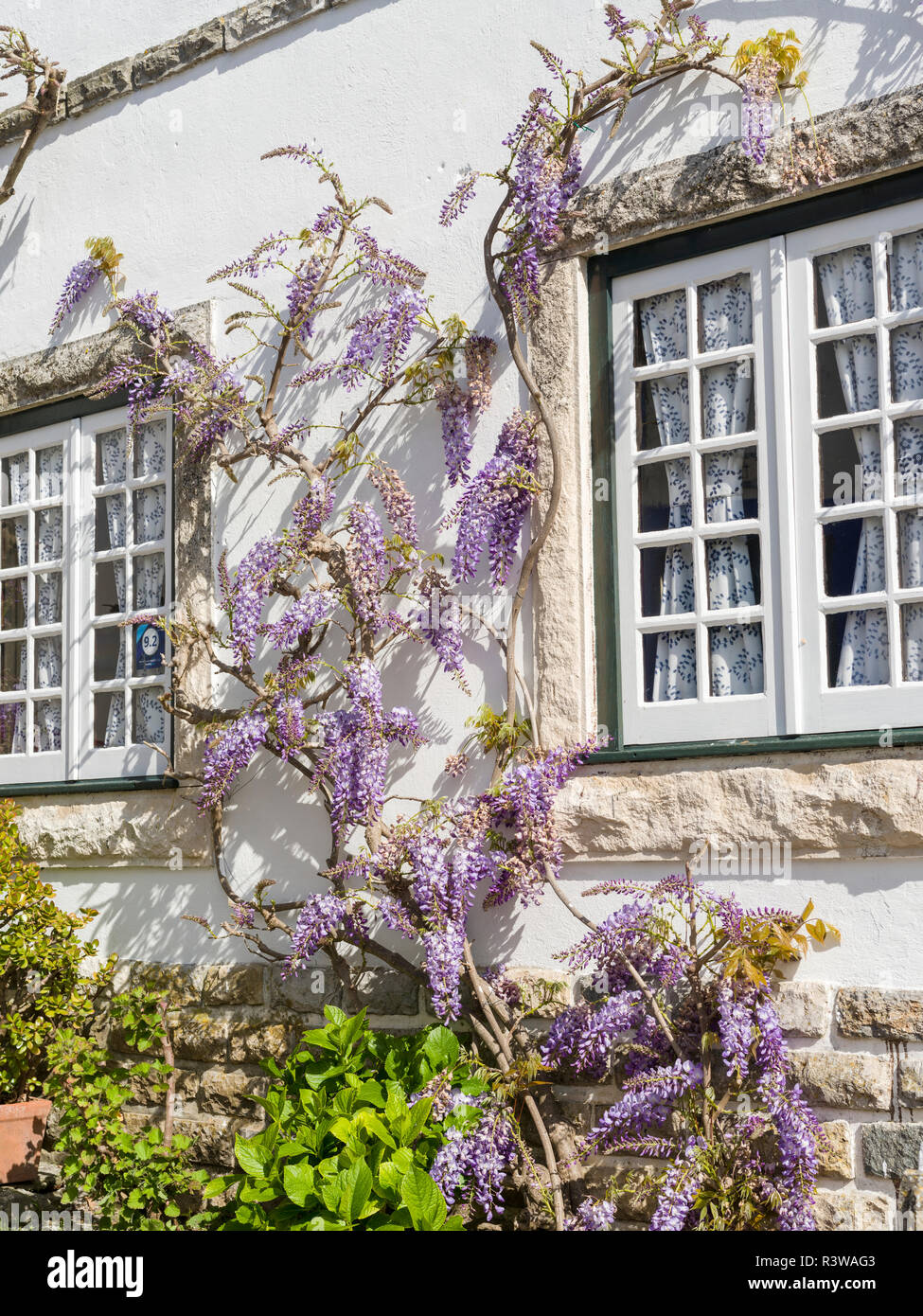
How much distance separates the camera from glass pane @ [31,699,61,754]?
536 centimetres

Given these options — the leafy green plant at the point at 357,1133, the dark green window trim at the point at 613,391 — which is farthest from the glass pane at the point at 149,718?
A: the dark green window trim at the point at 613,391

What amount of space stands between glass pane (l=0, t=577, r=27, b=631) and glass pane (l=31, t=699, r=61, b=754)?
36 cm

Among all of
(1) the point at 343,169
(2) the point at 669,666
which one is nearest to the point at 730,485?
(2) the point at 669,666

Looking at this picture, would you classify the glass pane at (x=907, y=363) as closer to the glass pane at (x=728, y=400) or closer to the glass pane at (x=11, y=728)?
the glass pane at (x=728, y=400)

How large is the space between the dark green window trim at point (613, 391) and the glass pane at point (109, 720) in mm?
2002

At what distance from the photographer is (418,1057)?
12.5ft

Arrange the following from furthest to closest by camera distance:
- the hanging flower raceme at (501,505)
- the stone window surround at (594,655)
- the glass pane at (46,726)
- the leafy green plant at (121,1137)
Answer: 1. the glass pane at (46,726)
2. the leafy green plant at (121,1137)
3. the hanging flower raceme at (501,505)
4. the stone window surround at (594,655)

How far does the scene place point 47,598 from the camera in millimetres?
5465

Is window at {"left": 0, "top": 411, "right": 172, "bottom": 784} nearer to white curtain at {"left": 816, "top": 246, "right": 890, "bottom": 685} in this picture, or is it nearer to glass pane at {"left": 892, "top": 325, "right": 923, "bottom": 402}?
white curtain at {"left": 816, "top": 246, "right": 890, "bottom": 685}

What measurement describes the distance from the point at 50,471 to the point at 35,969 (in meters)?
1.91

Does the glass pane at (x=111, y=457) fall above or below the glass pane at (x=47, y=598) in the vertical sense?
above

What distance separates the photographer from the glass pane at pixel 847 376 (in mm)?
3605
